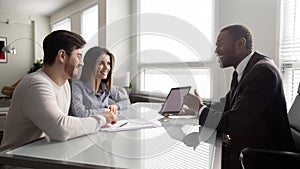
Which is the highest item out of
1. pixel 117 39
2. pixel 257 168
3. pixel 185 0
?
pixel 185 0

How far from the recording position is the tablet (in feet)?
4.01

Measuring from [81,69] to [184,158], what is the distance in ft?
2.29

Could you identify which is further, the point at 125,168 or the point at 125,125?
the point at 125,125

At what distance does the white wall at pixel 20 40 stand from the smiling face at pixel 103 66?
205 inches

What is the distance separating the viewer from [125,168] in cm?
73

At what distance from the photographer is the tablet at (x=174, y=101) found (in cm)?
122

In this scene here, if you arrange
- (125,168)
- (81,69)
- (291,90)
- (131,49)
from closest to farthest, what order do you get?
1. (125,168)
2. (131,49)
3. (81,69)
4. (291,90)

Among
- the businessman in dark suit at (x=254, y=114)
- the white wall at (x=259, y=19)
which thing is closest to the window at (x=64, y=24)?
the white wall at (x=259, y=19)

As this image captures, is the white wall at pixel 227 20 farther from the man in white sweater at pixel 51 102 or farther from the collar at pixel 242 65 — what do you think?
the collar at pixel 242 65

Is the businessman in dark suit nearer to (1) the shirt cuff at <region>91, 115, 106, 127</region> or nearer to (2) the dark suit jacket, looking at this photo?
(2) the dark suit jacket

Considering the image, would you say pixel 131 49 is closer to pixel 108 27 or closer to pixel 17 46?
pixel 108 27

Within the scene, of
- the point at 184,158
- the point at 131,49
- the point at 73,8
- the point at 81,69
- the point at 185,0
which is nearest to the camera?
the point at 184,158

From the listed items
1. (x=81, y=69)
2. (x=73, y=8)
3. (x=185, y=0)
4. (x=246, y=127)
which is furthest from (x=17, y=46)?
(x=246, y=127)

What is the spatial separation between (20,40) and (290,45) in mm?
6282
